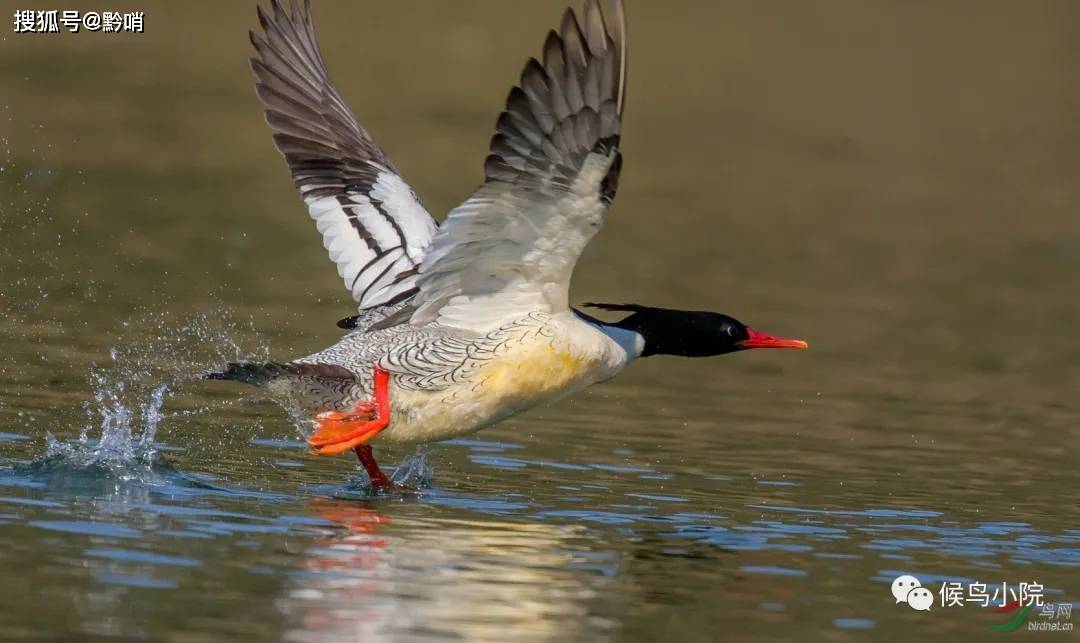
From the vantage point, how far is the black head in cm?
1189

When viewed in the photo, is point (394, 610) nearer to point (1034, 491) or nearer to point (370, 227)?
point (370, 227)

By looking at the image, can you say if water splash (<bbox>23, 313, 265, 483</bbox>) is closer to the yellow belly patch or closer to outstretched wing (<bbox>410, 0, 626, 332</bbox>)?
the yellow belly patch

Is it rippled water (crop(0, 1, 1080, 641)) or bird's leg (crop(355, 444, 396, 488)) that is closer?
rippled water (crop(0, 1, 1080, 641))

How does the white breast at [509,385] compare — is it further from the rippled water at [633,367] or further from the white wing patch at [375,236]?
the white wing patch at [375,236]

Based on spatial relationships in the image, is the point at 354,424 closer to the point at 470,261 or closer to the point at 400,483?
the point at 400,483

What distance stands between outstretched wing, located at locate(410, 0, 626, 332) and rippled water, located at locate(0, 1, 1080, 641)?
4.32ft

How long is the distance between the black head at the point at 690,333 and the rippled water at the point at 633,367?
0.79 metres

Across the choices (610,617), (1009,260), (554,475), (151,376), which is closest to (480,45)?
(1009,260)

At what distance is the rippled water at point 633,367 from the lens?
864 centimetres

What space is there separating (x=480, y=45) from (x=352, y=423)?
2049 cm

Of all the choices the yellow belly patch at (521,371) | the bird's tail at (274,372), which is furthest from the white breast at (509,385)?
the bird's tail at (274,372)

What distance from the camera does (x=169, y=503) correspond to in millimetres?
9797

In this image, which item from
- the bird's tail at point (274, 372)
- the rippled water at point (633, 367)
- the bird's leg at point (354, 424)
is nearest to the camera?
the rippled water at point (633, 367)

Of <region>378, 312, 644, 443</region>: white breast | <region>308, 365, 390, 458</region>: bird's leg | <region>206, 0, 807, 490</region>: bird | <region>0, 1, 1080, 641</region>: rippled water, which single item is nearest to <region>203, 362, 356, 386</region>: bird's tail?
<region>206, 0, 807, 490</region>: bird
